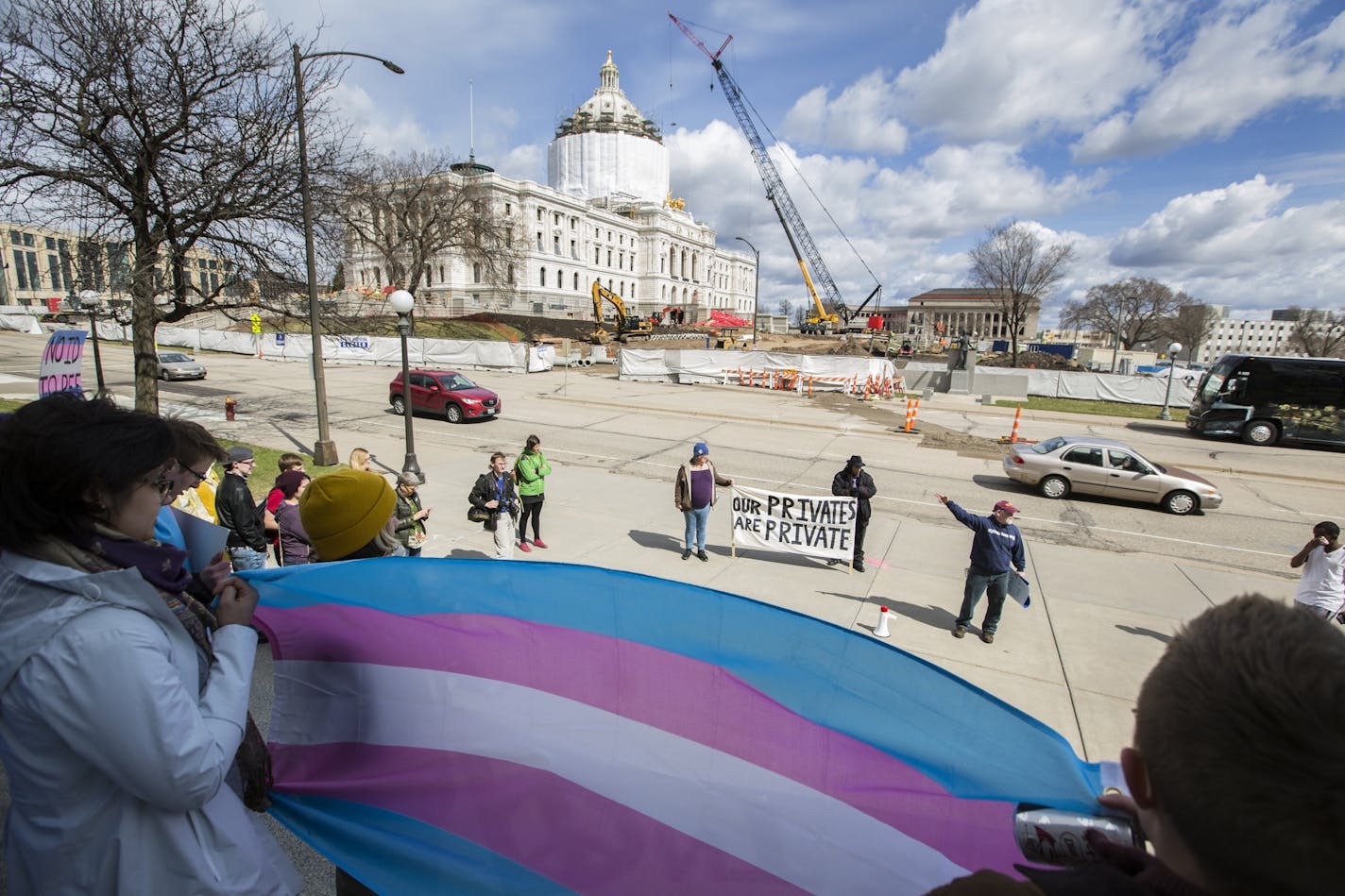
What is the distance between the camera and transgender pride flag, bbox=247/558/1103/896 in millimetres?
1876

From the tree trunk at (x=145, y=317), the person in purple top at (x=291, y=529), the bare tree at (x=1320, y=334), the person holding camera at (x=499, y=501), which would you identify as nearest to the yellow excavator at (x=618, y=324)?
the tree trunk at (x=145, y=317)

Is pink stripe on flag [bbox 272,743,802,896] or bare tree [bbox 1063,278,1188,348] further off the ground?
bare tree [bbox 1063,278,1188,348]

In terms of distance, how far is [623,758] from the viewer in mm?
2051

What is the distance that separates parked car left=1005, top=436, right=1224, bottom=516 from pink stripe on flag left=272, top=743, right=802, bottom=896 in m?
14.3

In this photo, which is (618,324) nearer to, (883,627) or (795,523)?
(795,523)

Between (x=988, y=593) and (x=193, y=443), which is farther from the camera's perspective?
(x=988, y=593)

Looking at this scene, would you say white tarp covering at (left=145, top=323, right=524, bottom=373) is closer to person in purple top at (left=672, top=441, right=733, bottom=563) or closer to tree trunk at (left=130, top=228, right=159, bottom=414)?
tree trunk at (left=130, top=228, right=159, bottom=414)

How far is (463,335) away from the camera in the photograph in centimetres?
5688

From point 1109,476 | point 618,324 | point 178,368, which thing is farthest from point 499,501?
point 618,324

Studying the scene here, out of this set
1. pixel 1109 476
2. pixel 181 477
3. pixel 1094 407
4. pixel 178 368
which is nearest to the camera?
pixel 181 477

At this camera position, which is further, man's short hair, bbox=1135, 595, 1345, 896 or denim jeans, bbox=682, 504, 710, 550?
denim jeans, bbox=682, 504, 710, 550

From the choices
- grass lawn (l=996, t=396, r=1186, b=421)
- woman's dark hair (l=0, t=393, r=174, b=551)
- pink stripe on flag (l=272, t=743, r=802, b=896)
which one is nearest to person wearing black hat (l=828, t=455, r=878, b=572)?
pink stripe on flag (l=272, t=743, r=802, b=896)

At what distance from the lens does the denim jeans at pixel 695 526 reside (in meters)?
9.26

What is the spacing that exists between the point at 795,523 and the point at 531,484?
3.91 metres
